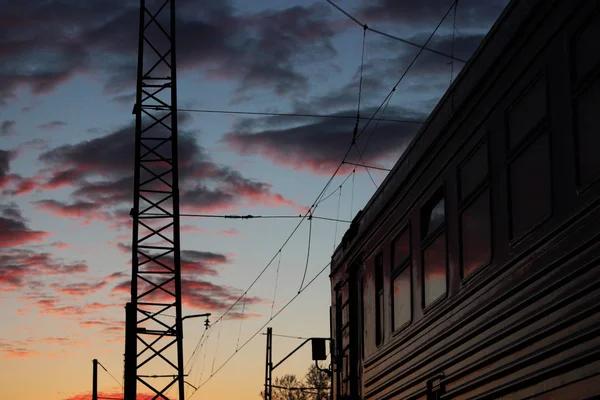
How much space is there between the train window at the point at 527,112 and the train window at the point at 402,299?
108 inches

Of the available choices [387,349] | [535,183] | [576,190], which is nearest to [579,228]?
[576,190]

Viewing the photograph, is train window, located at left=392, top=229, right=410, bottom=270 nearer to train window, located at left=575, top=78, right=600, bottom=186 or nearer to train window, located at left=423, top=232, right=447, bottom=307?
train window, located at left=423, top=232, right=447, bottom=307

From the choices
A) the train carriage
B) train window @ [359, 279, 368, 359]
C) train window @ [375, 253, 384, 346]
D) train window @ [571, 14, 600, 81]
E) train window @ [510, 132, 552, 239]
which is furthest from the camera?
train window @ [359, 279, 368, 359]

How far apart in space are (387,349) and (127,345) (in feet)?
46.0

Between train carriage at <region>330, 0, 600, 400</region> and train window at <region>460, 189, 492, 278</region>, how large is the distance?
2 centimetres

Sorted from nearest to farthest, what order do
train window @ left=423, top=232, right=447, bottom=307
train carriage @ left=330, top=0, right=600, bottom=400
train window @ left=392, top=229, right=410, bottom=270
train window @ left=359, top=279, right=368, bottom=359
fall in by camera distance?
train carriage @ left=330, top=0, right=600, bottom=400
train window @ left=423, top=232, right=447, bottom=307
train window @ left=392, top=229, right=410, bottom=270
train window @ left=359, top=279, right=368, bottom=359

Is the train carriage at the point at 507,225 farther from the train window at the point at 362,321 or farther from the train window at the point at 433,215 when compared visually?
the train window at the point at 362,321

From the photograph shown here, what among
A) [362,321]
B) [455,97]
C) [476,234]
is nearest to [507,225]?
[476,234]

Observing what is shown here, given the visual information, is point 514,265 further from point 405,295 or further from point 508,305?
point 405,295

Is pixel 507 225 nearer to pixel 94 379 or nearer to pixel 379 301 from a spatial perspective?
pixel 379 301

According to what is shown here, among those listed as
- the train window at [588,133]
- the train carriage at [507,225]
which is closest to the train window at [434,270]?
the train carriage at [507,225]

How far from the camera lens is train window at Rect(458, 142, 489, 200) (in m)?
6.77

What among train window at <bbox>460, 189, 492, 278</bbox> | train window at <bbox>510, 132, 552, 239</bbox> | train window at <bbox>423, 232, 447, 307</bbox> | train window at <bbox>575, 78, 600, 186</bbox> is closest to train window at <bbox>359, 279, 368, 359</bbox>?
train window at <bbox>423, 232, 447, 307</bbox>

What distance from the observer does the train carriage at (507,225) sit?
5246 millimetres
